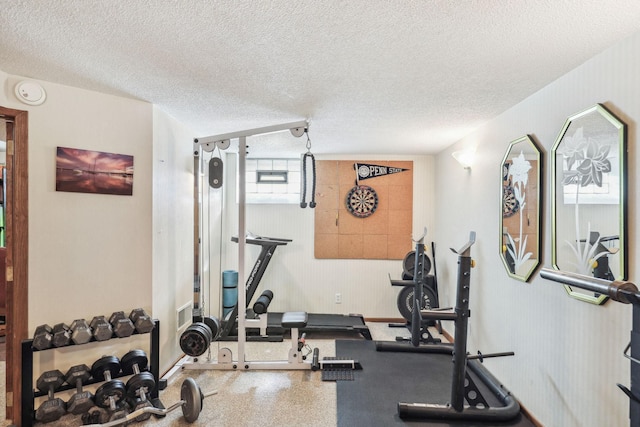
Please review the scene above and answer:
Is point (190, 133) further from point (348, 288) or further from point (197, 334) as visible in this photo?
point (348, 288)

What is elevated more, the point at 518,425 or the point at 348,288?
the point at 348,288

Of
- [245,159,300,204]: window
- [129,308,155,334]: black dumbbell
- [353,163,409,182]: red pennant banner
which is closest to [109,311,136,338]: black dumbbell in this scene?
[129,308,155,334]: black dumbbell

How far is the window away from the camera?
455 centimetres

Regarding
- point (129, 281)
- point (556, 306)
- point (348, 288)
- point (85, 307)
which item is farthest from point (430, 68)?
point (348, 288)

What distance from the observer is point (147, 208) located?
2.51m

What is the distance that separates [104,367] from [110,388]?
0.53ft

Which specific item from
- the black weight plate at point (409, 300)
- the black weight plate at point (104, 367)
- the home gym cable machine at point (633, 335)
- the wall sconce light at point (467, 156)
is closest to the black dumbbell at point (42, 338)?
the black weight plate at point (104, 367)

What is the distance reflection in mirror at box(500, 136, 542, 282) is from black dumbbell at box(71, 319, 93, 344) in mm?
3159

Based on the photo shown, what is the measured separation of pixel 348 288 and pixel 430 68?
3277mm

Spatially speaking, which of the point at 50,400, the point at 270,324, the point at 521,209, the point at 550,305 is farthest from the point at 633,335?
the point at 270,324

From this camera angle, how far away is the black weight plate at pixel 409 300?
3.87 metres

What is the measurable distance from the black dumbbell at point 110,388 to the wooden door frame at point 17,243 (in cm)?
45

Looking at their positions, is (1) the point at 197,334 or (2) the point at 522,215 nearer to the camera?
(2) the point at 522,215

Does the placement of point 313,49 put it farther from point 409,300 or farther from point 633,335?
point 409,300
